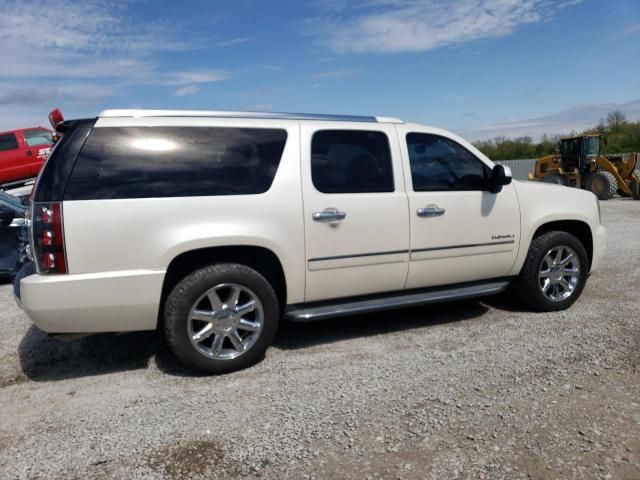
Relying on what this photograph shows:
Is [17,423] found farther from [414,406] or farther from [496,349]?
[496,349]

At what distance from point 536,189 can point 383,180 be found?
1629mm

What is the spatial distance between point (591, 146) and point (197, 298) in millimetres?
18929

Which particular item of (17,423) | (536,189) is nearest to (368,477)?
(17,423)

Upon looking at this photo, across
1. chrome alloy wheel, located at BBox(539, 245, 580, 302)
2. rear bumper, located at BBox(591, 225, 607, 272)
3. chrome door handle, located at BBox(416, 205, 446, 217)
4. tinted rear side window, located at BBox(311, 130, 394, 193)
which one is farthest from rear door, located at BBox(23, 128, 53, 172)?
rear bumper, located at BBox(591, 225, 607, 272)

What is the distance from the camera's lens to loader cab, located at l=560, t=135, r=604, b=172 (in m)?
18.7

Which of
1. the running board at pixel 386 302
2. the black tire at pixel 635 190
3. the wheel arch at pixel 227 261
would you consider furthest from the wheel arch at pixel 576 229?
the black tire at pixel 635 190

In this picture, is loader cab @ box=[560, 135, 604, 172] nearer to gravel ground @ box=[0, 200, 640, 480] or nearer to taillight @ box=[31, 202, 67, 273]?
gravel ground @ box=[0, 200, 640, 480]

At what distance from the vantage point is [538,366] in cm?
370

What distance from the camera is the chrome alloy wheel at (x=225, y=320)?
12.0 feet

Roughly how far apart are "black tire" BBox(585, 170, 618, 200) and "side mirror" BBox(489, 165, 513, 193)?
15496 millimetres

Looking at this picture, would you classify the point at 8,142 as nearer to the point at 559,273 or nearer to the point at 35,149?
the point at 35,149

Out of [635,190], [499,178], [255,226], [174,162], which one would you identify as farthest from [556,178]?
[174,162]

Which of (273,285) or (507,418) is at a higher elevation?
(273,285)

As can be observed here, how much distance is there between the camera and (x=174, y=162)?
11.7 ft
